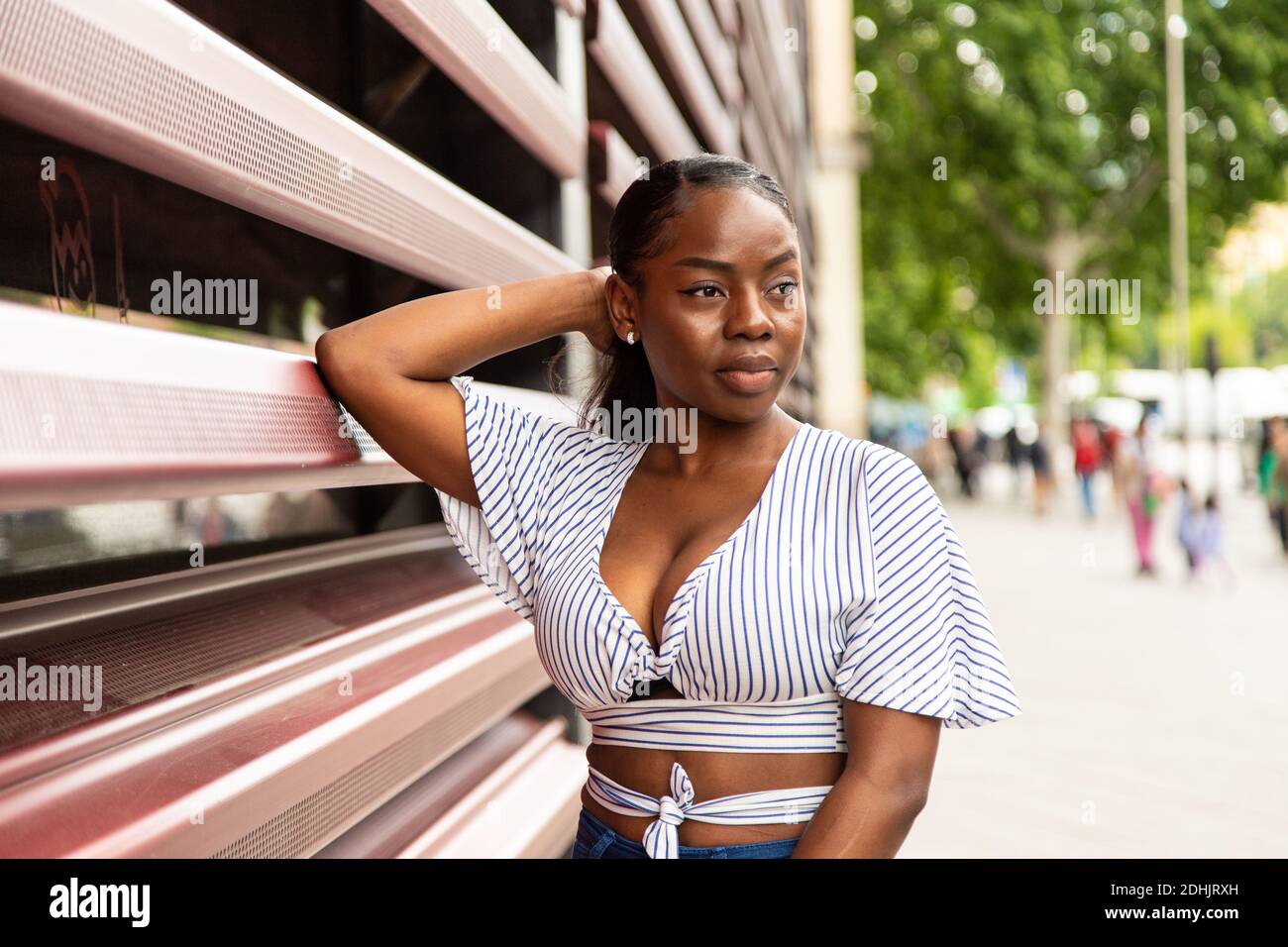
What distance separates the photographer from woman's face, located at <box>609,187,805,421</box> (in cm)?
176

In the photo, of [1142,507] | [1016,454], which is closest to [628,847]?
[1142,507]

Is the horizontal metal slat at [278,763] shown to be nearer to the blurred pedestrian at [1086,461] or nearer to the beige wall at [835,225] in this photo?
the beige wall at [835,225]

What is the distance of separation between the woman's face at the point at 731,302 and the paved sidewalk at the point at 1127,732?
3538 millimetres

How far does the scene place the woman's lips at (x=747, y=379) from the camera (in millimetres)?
1779

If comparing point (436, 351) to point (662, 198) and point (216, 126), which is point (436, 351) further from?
point (216, 126)

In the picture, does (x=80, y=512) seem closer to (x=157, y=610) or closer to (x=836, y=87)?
(x=157, y=610)

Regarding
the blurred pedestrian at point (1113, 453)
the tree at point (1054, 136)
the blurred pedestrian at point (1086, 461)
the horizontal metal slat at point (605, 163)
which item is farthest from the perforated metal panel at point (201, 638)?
the tree at point (1054, 136)

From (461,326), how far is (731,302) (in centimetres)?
45

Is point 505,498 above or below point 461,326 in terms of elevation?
below

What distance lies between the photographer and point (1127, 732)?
7.43 meters

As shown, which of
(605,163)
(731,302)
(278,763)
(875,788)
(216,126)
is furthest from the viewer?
(605,163)

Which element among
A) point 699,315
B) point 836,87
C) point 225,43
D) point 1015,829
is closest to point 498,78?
point 699,315

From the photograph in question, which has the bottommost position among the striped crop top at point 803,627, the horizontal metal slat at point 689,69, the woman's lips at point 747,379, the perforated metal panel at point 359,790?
the perforated metal panel at point 359,790

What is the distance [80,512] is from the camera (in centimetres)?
182
